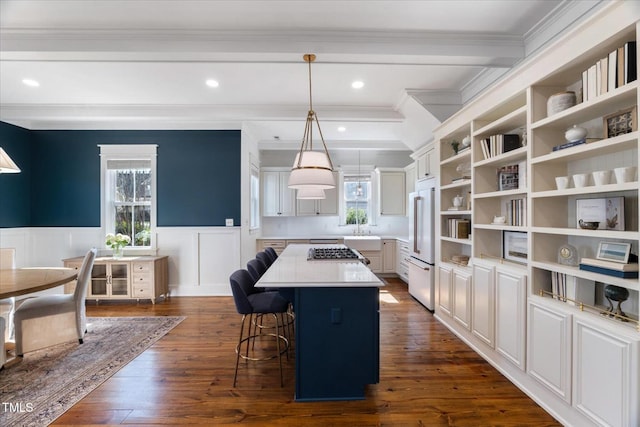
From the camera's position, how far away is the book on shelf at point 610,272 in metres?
1.59

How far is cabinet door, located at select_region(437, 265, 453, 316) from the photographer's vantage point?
3499 millimetres

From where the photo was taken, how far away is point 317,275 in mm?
2291

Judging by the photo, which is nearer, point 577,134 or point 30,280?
point 577,134

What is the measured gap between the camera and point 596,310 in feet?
5.97

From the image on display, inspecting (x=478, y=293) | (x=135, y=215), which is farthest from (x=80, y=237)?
(x=478, y=293)

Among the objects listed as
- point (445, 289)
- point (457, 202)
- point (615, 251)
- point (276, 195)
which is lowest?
point (445, 289)

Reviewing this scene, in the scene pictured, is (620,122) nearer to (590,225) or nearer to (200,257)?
(590,225)

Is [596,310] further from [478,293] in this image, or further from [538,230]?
[478,293]

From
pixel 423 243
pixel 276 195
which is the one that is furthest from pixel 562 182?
pixel 276 195

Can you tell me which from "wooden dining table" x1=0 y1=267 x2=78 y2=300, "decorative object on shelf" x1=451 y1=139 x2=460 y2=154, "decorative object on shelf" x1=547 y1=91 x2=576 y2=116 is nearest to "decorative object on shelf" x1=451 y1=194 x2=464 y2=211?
"decorative object on shelf" x1=451 y1=139 x2=460 y2=154

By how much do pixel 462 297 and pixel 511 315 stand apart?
0.79 meters

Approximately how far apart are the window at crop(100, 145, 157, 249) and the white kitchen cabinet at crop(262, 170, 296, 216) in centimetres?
210

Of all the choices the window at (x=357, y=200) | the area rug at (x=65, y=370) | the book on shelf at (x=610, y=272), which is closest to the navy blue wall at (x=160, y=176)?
the area rug at (x=65, y=370)

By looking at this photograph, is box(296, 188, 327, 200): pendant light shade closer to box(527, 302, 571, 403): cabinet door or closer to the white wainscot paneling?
the white wainscot paneling
